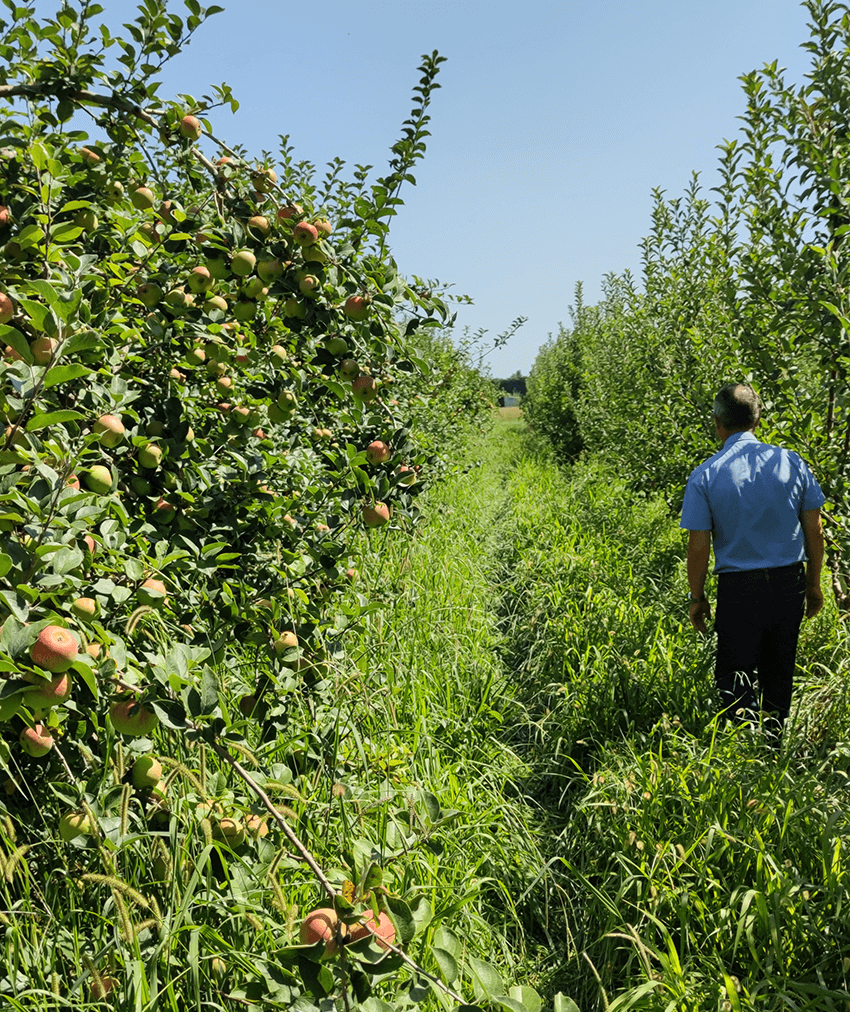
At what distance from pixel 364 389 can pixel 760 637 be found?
7.22 feet

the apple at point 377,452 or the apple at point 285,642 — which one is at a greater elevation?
the apple at point 377,452

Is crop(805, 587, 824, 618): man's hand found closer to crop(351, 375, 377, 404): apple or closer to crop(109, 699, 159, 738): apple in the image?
crop(351, 375, 377, 404): apple

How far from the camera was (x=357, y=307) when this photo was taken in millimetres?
1954

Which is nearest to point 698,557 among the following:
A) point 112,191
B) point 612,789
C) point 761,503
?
point 761,503

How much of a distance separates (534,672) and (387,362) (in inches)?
96.5

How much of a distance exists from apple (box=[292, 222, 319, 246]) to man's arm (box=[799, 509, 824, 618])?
2.45 meters

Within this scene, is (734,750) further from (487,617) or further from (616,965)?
(487,617)

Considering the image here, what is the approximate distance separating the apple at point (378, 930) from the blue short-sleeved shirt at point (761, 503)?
7.85 ft

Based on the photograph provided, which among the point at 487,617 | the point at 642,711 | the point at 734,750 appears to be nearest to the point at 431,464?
the point at 487,617

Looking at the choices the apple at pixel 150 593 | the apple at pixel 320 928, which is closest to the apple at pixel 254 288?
the apple at pixel 150 593

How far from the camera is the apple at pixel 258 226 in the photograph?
197 cm

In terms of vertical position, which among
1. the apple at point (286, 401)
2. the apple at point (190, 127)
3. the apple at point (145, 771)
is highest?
the apple at point (190, 127)

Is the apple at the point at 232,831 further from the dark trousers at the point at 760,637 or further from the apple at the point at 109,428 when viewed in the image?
the dark trousers at the point at 760,637

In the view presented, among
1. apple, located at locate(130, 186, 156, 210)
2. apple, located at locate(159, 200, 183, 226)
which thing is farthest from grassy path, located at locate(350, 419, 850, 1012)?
apple, located at locate(130, 186, 156, 210)
